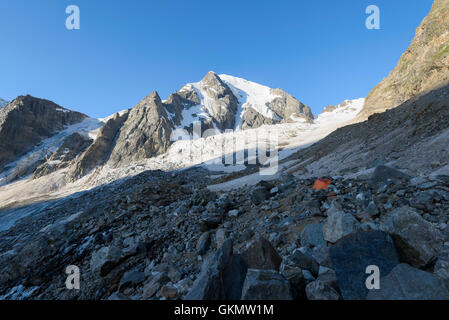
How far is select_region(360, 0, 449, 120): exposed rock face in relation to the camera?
2969cm

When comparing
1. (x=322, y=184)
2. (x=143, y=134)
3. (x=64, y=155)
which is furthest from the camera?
A: (x=143, y=134)

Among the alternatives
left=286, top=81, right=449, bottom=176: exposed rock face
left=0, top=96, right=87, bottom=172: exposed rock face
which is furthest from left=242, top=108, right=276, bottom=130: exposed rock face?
left=286, top=81, right=449, bottom=176: exposed rock face

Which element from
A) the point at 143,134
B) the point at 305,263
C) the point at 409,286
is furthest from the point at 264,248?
the point at 143,134

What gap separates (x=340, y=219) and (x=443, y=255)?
1.33 meters

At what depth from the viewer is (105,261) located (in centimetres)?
621

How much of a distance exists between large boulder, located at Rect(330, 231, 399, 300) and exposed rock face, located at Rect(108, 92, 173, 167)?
7138cm

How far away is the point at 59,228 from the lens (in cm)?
1077

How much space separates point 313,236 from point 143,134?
78.0 meters

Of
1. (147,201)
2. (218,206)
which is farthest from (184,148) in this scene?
(218,206)

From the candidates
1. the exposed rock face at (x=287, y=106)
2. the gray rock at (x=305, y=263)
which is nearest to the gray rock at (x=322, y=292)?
the gray rock at (x=305, y=263)

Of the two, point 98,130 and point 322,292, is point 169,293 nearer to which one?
point 322,292

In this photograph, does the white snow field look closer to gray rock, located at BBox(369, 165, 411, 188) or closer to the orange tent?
the orange tent

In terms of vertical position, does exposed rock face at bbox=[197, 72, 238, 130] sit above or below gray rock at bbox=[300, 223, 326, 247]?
above
